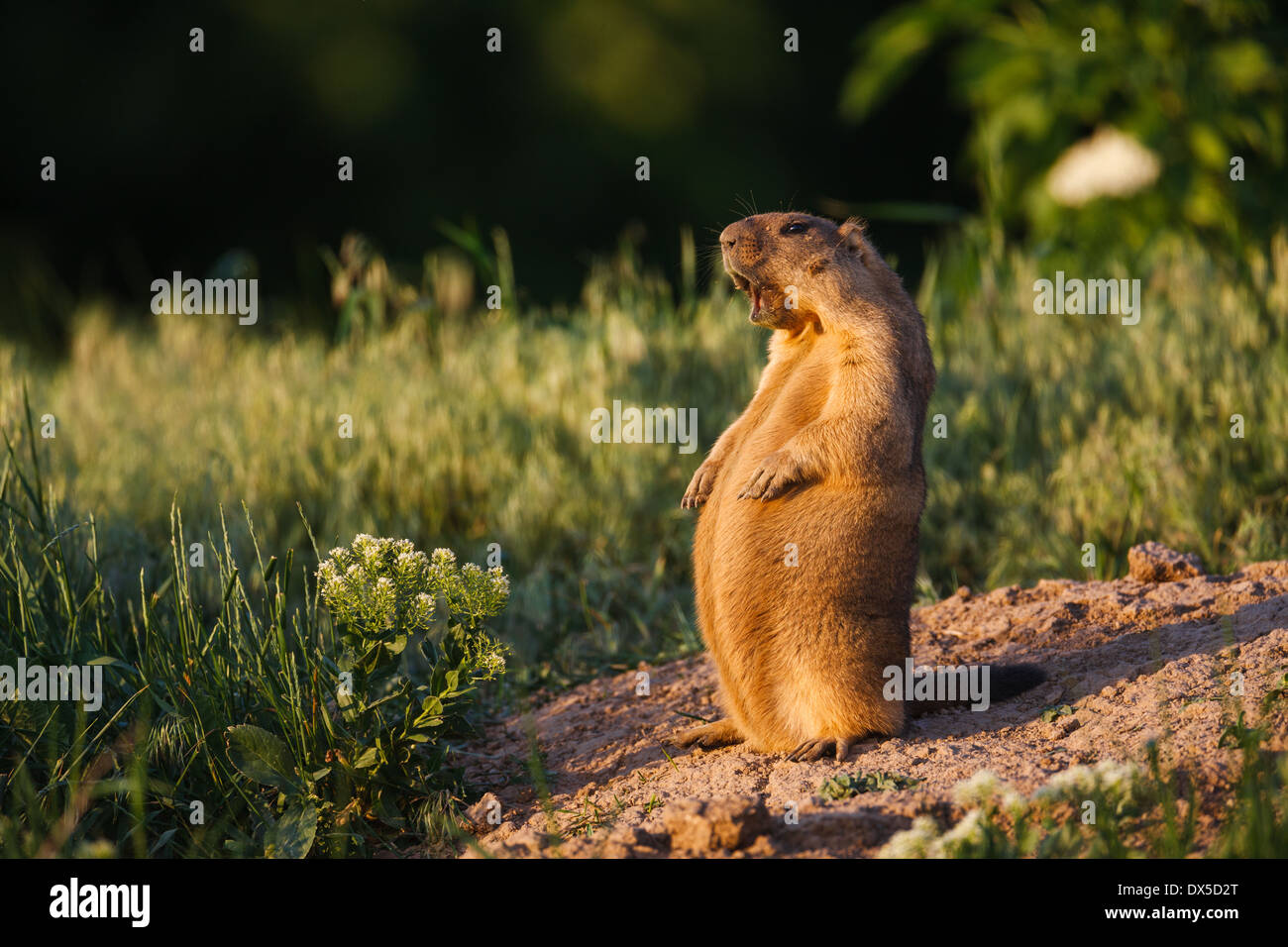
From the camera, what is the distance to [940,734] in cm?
337

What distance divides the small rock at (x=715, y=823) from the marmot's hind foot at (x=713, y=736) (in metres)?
0.77

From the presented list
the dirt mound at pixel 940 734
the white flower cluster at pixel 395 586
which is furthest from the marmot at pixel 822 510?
the white flower cluster at pixel 395 586

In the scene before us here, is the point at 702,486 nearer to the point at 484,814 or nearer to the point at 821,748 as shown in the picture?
the point at 821,748

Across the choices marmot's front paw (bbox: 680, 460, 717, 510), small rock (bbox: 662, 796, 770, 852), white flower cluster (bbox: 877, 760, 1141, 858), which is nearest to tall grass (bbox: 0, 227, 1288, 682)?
marmot's front paw (bbox: 680, 460, 717, 510)

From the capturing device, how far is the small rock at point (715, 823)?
2.70 meters

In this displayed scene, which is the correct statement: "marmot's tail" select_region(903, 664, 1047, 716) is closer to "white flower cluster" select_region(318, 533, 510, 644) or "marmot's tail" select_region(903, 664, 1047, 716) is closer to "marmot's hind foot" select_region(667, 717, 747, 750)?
"marmot's hind foot" select_region(667, 717, 747, 750)

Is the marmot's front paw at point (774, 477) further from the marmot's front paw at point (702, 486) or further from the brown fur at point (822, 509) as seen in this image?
the marmot's front paw at point (702, 486)

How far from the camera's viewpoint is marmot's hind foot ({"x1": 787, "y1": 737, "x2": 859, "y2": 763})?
10.5ft

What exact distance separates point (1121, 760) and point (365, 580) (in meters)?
1.77

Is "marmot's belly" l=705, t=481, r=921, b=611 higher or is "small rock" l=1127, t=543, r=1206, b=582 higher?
"marmot's belly" l=705, t=481, r=921, b=611

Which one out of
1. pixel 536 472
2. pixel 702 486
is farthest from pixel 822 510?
pixel 536 472

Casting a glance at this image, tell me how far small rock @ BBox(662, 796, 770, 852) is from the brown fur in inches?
19.7

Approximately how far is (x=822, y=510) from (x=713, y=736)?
73cm

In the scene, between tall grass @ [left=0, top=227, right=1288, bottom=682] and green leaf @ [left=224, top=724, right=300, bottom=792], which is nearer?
green leaf @ [left=224, top=724, right=300, bottom=792]
